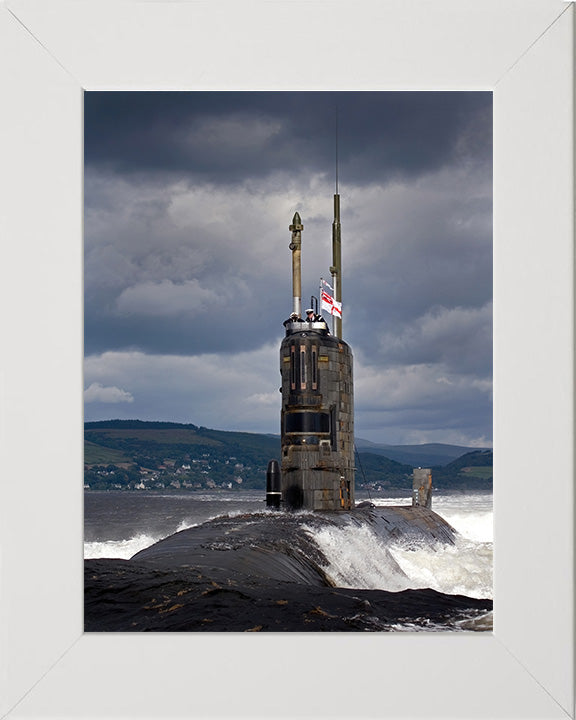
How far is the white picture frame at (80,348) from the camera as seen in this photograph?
5.85 meters

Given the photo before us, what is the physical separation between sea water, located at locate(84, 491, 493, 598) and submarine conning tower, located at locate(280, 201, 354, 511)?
1033mm

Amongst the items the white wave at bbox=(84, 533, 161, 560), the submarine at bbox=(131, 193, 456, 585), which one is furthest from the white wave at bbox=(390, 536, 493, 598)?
the white wave at bbox=(84, 533, 161, 560)

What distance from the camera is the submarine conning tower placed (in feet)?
53.7

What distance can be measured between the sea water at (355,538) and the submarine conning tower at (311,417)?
103 centimetres

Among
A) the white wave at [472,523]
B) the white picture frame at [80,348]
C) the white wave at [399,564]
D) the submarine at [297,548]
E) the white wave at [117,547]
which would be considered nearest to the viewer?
the white picture frame at [80,348]

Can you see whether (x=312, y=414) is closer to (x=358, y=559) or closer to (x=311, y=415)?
(x=311, y=415)

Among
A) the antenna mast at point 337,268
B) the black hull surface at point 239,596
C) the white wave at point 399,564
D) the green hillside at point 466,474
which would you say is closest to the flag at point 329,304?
the antenna mast at point 337,268

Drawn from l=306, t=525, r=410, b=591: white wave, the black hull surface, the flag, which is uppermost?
the flag

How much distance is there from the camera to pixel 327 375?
54.7ft

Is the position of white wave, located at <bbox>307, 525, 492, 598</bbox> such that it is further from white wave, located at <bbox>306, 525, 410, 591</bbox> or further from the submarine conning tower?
the submarine conning tower

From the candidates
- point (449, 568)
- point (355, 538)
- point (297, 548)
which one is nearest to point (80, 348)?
point (297, 548)

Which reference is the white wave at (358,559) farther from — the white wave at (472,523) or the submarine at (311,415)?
the white wave at (472,523)

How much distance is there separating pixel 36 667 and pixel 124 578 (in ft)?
8.18
